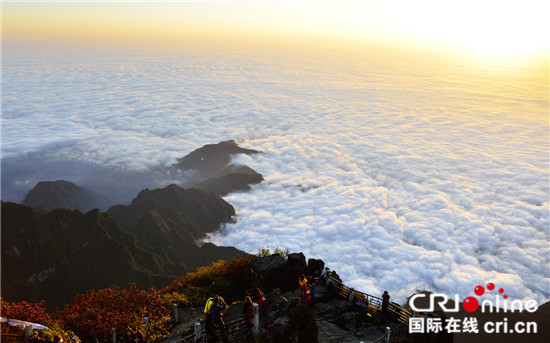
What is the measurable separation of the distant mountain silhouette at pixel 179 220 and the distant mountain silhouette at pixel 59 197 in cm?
4272

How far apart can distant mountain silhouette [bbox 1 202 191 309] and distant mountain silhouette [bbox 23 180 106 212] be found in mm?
70967

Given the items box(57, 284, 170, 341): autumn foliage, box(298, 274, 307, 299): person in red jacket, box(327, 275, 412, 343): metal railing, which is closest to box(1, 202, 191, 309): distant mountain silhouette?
box(57, 284, 170, 341): autumn foliage

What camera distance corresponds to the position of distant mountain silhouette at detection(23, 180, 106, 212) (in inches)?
5231

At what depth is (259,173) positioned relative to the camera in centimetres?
14900

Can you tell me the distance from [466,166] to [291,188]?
6931 centimetres

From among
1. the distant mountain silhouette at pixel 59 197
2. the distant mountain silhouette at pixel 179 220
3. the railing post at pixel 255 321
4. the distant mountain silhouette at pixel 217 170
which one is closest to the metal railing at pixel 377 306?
the railing post at pixel 255 321

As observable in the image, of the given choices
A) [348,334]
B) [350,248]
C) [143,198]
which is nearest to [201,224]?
[143,198]

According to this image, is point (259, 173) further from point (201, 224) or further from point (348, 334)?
point (348, 334)

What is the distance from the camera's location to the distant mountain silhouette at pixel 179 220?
293 feet

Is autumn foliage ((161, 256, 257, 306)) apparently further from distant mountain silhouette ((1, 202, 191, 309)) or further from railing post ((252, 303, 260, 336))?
distant mountain silhouette ((1, 202, 191, 309))

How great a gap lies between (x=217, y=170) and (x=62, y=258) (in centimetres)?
9948

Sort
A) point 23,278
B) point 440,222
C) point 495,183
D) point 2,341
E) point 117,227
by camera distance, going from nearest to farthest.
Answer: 1. point 2,341
2. point 23,278
3. point 117,227
4. point 440,222
5. point 495,183

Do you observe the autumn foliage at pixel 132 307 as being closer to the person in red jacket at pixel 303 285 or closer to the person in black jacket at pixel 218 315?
the person in black jacket at pixel 218 315

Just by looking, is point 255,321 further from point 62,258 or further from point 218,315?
point 62,258
